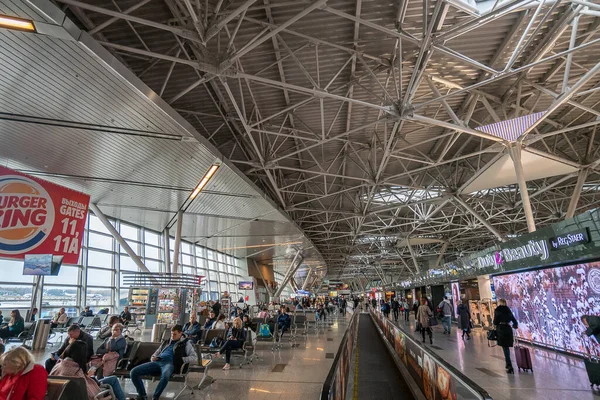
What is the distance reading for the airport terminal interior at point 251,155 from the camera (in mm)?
6797

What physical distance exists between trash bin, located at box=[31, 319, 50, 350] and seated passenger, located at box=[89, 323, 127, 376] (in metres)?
7.26

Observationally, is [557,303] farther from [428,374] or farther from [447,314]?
[428,374]

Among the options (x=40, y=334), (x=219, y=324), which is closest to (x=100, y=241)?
(x=40, y=334)

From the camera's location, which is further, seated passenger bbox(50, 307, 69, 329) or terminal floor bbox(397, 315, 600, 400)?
seated passenger bbox(50, 307, 69, 329)

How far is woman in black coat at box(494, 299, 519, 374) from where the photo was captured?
8719 millimetres

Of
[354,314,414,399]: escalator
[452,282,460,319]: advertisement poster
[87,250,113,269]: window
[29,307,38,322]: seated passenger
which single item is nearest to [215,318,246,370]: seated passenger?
[354,314,414,399]: escalator

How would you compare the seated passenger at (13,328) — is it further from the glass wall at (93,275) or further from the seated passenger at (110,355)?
the seated passenger at (110,355)

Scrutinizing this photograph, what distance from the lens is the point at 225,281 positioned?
3762cm

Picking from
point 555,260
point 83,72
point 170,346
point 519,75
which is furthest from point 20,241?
point 519,75

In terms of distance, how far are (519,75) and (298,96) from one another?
860 cm

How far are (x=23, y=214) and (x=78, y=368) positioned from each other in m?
7.92

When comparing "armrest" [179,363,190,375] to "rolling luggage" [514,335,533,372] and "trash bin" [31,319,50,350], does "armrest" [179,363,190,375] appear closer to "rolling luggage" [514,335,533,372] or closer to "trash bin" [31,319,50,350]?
"rolling luggage" [514,335,533,372]

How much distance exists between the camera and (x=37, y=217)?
35.4ft

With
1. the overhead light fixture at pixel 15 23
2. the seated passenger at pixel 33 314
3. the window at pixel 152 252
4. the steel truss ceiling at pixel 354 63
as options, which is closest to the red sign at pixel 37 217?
the steel truss ceiling at pixel 354 63
